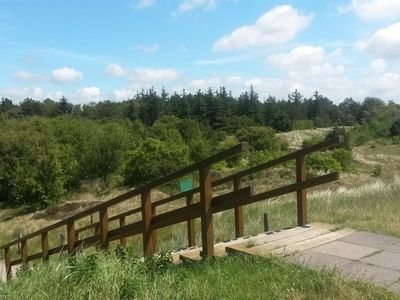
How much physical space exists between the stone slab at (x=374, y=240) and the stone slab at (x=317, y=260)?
28.5 inches

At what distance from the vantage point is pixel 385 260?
16.2 feet

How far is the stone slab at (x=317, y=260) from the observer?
4.65m

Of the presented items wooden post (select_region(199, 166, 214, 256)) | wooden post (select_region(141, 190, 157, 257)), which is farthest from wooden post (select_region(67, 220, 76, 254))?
wooden post (select_region(199, 166, 214, 256))

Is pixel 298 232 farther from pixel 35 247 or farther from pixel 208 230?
pixel 35 247

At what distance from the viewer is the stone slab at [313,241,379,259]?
512 centimetres

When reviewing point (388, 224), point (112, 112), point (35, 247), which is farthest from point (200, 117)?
point (388, 224)

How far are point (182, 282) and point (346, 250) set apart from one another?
2.01m

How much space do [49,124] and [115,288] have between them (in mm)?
61525

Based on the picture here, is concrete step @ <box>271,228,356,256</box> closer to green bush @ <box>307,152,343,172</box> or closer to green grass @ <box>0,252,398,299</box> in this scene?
green grass @ <box>0,252,398,299</box>

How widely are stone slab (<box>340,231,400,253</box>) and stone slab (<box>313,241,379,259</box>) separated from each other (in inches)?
6.0

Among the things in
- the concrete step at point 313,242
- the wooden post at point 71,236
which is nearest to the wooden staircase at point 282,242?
the concrete step at point 313,242

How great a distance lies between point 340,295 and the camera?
3.74m

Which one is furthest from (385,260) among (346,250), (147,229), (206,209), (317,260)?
(147,229)

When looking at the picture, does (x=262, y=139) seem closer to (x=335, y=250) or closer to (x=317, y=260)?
(x=335, y=250)
